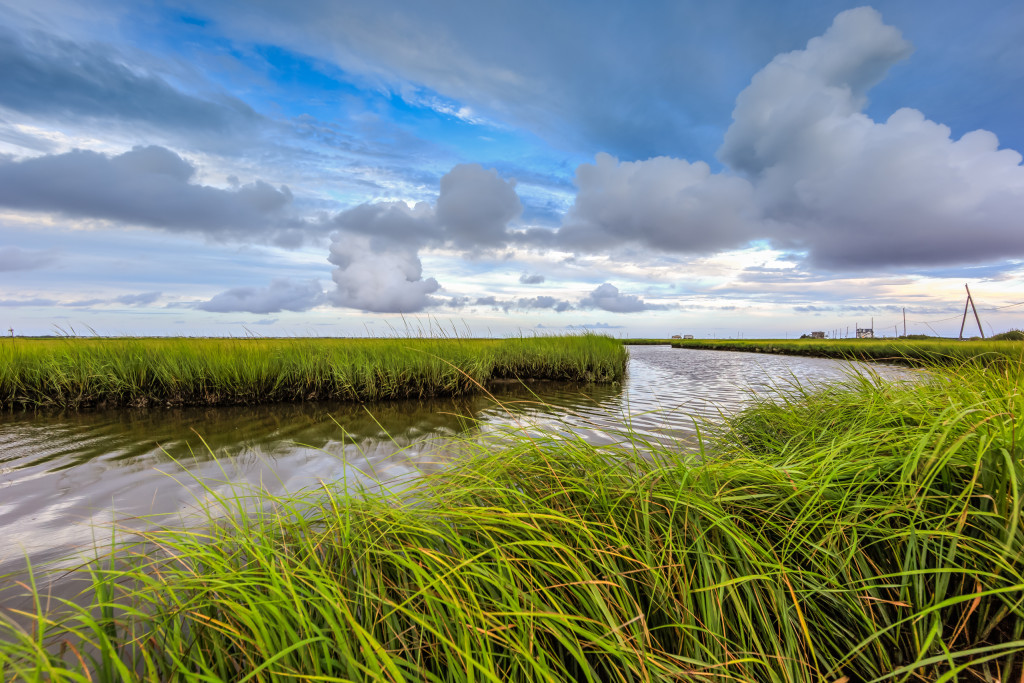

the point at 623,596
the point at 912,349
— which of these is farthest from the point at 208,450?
the point at 912,349

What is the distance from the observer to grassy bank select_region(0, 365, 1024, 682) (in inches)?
56.7

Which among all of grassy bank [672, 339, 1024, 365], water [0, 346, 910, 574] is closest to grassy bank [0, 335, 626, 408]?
water [0, 346, 910, 574]

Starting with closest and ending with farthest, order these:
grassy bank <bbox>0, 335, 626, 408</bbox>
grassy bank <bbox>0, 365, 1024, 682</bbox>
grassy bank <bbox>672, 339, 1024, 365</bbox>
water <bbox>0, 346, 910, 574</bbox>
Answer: grassy bank <bbox>0, 365, 1024, 682</bbox>
water <bbox>0, 346, 910, 574</bbox>
grassy bank <bbox>0, 335, 626, 408</bbox>
grassy bank <bbox>672, 339, 1024, 365</bbox>

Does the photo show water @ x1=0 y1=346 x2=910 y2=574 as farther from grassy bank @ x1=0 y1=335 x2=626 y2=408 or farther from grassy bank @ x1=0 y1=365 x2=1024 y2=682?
grassy bank @ x1=0 y1=335 x2=626 y2=408

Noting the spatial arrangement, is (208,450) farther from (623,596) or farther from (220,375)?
(623,596)

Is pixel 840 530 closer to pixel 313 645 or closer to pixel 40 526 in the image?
pixel 313 645

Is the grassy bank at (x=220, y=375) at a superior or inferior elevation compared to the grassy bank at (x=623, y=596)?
superior

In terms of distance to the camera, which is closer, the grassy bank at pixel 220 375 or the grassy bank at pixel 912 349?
the grassy bank at pixel 220 375

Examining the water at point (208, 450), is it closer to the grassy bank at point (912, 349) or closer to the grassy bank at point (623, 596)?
the grassy bank at point (623, 596)

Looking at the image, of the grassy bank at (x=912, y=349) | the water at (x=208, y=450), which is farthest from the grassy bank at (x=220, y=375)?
the grassy bank at (x=912, y=349)

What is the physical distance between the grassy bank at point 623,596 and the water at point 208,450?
49cm

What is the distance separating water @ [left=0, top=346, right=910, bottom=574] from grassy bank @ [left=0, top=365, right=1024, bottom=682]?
49 centimetres

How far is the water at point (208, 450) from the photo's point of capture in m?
3.37

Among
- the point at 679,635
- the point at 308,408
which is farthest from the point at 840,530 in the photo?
the point at 308,408
